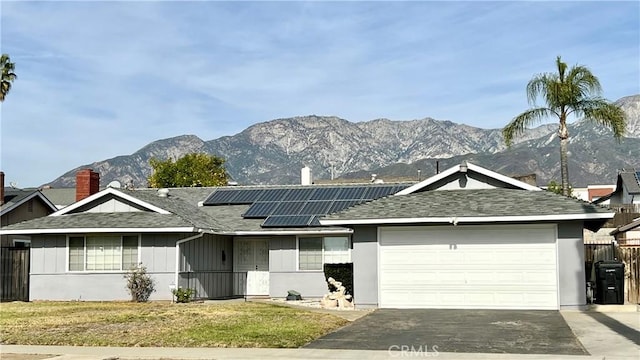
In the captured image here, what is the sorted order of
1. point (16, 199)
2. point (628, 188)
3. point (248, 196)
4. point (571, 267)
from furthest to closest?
point (628, 188) < point (16, 199) < point (248, 196) < point (571, 267)

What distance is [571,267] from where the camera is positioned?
869 inches

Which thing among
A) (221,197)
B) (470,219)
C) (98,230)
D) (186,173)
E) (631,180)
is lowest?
(98,230)

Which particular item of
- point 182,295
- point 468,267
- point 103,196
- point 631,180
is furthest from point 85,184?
point 631,180

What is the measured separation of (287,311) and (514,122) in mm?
18087

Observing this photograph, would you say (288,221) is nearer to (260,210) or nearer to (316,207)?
(316,207)

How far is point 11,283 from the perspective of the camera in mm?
28688

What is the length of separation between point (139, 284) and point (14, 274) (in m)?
→ 5.72

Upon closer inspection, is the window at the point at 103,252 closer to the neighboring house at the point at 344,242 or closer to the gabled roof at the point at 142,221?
the neighboring house at the point at 344,242

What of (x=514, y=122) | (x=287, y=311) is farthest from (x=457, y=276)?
(x=514, y=122)

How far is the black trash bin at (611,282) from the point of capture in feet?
73.7

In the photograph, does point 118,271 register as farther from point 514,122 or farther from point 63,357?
point 514,122

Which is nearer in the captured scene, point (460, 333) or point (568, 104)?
point (460, 333)

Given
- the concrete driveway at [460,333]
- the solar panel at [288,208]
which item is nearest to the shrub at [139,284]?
the solar panel at [288,208]

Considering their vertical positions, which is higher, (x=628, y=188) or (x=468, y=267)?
(x=628, y=188)
